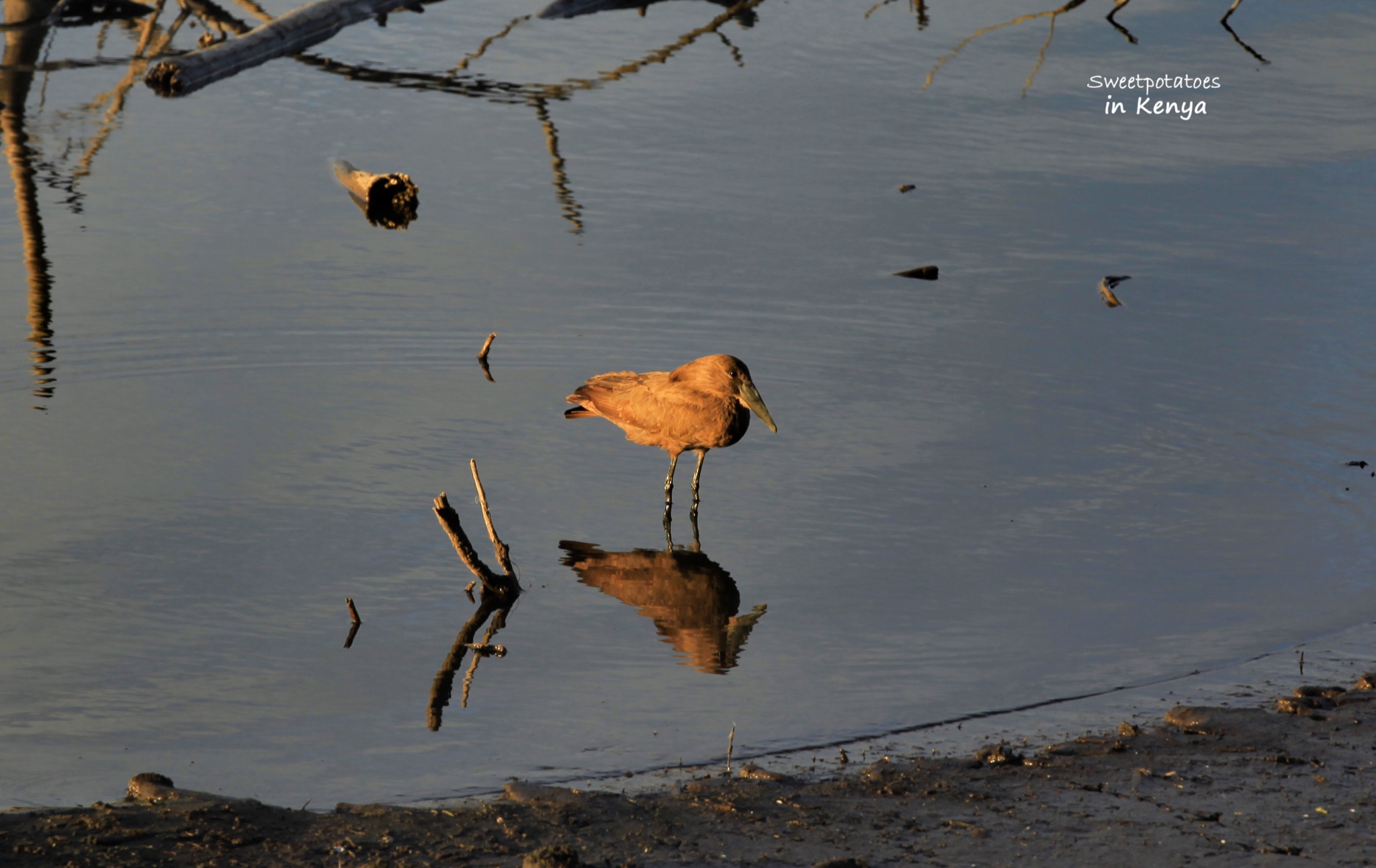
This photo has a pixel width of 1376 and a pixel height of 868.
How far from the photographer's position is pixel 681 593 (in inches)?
341

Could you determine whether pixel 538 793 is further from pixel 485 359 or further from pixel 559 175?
pixel 559 175

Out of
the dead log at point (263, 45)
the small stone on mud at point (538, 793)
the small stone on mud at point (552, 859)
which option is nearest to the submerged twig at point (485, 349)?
the small stone on mud at point (538, 793)

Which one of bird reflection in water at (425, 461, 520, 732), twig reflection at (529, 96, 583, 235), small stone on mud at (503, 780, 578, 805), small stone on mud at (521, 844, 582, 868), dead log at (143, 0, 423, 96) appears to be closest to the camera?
small stone on mud at (521, 844, 582, 868)

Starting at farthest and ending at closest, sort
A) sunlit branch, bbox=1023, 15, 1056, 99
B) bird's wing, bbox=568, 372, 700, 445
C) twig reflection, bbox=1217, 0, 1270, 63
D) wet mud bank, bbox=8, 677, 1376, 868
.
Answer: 1. twig reflection, bbox=1217, 0, 1270, 63
2. sunlit branch, bbox=1023, 15, 1056, 99
3. bird's wing, bbox=568, 372, 700, 445
4. wet mud bank, bbox=8, 677, 1376, 868

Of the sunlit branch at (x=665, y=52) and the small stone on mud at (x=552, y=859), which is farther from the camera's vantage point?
the sunlit branch at (x=665, y=52)

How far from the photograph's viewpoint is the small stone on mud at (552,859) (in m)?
5.30

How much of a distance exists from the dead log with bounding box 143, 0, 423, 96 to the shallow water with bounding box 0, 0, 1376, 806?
236mm

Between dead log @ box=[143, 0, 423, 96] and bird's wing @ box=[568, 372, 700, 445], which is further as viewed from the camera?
dead log @ box=[143, 0, 423, 96]

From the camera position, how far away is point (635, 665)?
777cm

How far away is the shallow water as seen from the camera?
7535 mm

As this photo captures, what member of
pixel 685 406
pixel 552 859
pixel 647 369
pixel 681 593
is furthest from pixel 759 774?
pixel 647 369

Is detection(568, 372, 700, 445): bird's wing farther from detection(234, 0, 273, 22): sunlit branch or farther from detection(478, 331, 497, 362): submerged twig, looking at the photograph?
detection(234, 0, 273, 22): sunlit branch

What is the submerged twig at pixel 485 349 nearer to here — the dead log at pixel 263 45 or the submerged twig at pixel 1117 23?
the dead log at pixel 263 45

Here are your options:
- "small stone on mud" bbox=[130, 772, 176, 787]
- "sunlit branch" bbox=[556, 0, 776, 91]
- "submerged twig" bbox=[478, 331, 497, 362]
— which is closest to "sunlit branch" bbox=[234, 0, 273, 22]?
"sunlit branch" bbox=[556, 0, 776, 91]
